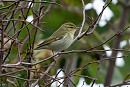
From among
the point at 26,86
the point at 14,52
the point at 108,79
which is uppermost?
the point at 14,52

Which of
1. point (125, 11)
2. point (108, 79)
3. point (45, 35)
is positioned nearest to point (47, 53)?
point (45, 35)

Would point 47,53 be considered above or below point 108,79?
above

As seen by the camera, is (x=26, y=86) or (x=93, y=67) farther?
(x=93, y=67)

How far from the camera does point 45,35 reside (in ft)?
19.6

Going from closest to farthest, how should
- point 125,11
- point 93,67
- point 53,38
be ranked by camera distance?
point 53,38, point 93,67, point 125,11

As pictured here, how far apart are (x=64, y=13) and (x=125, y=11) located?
3.97 feet

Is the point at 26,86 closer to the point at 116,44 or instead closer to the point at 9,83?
the point at 9,83

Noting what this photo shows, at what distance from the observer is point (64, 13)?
21.3 ft

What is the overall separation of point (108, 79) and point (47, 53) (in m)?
1.17

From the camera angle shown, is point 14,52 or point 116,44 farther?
point 116,44

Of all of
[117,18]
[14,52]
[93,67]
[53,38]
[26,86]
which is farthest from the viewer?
[117,18]

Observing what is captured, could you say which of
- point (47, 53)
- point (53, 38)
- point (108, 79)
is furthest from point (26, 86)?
point (108, 79)

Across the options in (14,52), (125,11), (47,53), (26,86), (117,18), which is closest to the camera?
(26,86)

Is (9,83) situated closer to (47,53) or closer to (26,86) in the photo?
(26,86)
